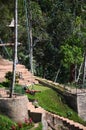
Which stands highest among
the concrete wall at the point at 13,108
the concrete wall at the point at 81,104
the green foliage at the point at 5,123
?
the concrete wall at the point at 13,108

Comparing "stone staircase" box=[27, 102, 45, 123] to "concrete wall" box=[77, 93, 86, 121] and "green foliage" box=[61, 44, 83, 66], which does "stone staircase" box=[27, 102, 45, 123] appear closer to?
"concrete wall" box=[77, 93, 86, 121]

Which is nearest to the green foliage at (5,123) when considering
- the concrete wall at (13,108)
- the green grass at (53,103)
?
the concrete wall at (13,108)

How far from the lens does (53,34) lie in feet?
163

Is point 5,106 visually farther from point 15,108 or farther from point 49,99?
point 49,99

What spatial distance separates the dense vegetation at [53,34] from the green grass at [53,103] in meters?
10.9

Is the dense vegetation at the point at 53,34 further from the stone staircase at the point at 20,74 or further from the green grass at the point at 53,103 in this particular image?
the green grass at the point at 53,103

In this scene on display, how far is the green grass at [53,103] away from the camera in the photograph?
103ft

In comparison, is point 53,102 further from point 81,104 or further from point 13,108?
point 13,108

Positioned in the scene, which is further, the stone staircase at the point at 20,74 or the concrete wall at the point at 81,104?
the stone staircase at the point at 20,74

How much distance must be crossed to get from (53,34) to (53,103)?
17685mm

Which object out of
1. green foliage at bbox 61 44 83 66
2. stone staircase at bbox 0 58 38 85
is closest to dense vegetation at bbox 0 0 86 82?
green foliage at bbox 61 44 83 66

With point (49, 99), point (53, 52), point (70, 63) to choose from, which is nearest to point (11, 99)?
point (49, 99)

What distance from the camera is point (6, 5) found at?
45781mm

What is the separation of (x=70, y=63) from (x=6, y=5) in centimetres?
782
